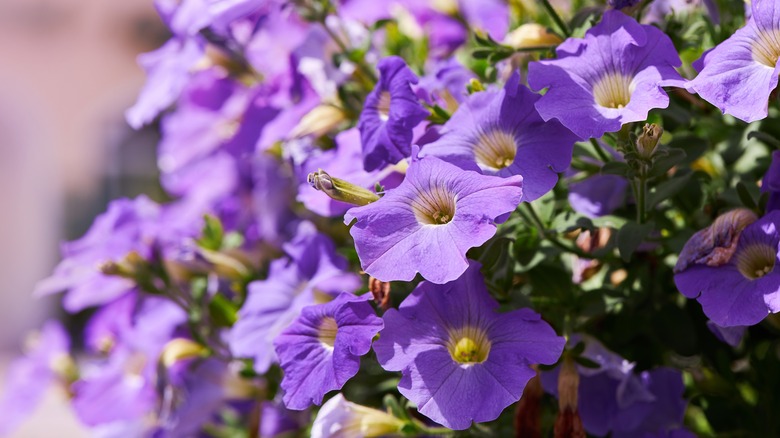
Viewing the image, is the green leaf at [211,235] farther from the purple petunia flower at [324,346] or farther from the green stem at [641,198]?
the green stem at [641,198]

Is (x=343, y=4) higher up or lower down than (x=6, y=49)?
higher up

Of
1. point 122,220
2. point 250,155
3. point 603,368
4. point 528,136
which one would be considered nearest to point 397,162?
point 528,136

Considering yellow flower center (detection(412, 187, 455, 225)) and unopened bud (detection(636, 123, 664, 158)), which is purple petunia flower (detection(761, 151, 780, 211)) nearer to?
unopened bud (detection(636, 123, 664, 158))

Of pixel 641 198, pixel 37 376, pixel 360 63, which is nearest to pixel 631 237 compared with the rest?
pixel 641 198

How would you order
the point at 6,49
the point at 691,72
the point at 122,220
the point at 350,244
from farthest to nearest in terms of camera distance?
the point at 6,49, the point at 122,220, the point at 350,244, the point at 691,72

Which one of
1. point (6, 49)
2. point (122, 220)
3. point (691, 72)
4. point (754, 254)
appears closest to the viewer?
point (754, 254)

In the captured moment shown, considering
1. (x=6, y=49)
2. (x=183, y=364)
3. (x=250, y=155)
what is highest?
(x=250, y=155)

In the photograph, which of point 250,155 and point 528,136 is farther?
point 250,155

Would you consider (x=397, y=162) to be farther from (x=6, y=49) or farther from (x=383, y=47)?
(x=6, y=49)
